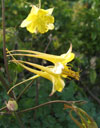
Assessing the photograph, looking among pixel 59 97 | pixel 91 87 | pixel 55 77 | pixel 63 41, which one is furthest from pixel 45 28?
pixel 91 87

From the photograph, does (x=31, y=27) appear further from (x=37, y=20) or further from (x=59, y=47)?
(x=59, y=47)

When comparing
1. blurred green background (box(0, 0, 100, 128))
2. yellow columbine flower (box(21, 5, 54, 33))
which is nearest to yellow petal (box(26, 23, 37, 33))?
yellow columbine flower (box(21, 5, 54, 33))

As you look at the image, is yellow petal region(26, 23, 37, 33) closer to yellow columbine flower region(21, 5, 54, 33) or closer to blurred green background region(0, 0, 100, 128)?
yellow columbine flower region(21, 5, 54, 33)

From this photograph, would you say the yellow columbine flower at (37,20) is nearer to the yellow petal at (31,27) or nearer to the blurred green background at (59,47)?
the yellow petal at (31,27)

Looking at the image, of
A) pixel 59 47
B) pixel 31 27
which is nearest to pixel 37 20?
pixel 31 27

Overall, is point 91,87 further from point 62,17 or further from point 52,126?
point 52,126

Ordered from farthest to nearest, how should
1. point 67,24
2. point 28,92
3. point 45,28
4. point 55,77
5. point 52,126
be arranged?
Answer: point 67,24
point 28,92
point 52,126
point 45,28
point 55,77
